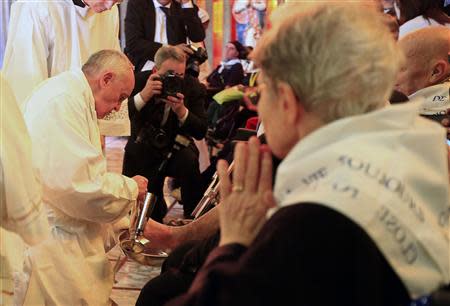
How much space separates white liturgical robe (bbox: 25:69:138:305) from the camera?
6.67ft

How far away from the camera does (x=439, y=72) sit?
80.8 inches

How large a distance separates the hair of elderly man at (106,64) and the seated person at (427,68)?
940 millimetres

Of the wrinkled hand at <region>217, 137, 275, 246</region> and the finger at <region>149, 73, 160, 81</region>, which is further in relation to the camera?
the finger at <region>149, 73, 160, 81</region>

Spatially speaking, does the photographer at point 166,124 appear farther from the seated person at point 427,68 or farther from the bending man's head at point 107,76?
the seated person at point 427,68

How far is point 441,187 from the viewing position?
1.03m

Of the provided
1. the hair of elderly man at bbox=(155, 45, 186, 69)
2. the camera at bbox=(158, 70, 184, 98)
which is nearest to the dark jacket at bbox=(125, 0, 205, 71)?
the hair of elderly man at bbox=(155, 45, 186, 69)

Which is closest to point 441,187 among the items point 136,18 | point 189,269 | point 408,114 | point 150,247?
point 408,114

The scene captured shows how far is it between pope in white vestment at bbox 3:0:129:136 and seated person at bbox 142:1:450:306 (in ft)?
6.33

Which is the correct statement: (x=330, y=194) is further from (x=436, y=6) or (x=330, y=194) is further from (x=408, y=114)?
(x=436, y=6)

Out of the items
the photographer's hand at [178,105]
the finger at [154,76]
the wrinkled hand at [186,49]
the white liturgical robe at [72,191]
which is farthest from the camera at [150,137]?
the white liturgical robe at [72,191]

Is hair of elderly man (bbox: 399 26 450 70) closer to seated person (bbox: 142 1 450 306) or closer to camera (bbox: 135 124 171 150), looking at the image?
seated person (bbox: 142 1 450 306)

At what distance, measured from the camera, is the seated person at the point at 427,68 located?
6.64 feet

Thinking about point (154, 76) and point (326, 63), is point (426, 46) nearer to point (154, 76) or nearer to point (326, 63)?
point (326, 63)

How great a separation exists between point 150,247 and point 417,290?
48.0 inches
